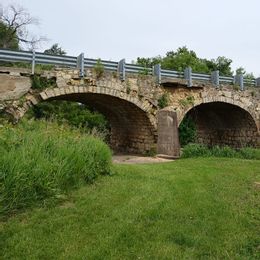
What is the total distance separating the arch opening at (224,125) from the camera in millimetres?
19859

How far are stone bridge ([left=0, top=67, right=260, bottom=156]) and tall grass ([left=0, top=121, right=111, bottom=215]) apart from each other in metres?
5.34

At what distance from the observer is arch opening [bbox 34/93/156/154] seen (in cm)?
1599

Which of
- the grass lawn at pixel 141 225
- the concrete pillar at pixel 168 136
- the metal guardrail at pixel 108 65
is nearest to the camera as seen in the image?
the grass lawn at pixel 141 225

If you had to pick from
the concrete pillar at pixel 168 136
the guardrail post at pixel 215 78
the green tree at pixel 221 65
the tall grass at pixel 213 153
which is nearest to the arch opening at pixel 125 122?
the concrete pillar at pixel 168 136

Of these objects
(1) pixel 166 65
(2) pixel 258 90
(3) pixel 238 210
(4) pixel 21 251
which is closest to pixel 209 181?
(3) pixel 238 210

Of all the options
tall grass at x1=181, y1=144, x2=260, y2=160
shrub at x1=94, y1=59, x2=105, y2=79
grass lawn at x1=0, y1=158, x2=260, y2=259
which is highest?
shrub at x1=94, y1=59, x2=105, y2=79

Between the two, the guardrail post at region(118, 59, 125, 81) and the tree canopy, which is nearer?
the guardrail post at region(118, 59, 125, 81)

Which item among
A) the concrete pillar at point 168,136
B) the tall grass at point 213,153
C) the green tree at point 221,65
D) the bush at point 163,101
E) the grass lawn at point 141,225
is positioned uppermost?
the green tree at point 221,65

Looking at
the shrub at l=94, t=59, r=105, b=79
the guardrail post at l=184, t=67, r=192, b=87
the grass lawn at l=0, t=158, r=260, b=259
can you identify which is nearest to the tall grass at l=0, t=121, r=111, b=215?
the grass lawn at l=0, t=158, r=260, b=259

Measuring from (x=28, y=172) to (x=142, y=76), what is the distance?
1111 centimetres

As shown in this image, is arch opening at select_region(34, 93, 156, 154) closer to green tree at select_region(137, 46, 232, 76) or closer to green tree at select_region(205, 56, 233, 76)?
green tree at select_region(137, 46, 232, 76)

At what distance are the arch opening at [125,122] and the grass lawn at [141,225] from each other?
371 inches

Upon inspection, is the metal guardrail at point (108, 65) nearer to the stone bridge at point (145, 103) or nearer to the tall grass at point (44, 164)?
the stone bridge at point (145, 103)

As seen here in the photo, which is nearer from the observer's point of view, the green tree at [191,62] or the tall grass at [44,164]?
the tall grass at [44,164]
